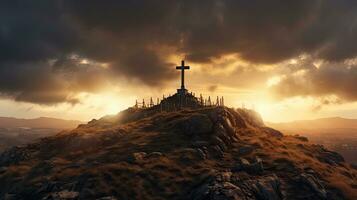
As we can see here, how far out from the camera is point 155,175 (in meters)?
74.5

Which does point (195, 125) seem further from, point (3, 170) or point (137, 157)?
point (3, 170)

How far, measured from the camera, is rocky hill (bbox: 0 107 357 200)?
7000 cm

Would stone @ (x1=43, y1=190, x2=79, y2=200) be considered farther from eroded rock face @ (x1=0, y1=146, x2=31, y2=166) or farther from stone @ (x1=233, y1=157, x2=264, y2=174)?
stone @ (x1=233, y1=157, x2=264, y2=174)

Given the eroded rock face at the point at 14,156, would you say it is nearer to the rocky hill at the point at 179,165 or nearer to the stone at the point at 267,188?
the rocky hill at the point at 179,165

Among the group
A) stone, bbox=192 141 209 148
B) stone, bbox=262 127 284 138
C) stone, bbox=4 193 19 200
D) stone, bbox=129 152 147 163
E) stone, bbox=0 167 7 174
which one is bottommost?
stone, bbox=4 193 19 200

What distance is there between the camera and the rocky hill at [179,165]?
230 ft

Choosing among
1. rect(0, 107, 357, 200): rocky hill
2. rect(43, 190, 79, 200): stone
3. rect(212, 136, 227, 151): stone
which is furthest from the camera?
rect(212, 136, 227, 151): stone

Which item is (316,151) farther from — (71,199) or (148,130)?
(71,199)

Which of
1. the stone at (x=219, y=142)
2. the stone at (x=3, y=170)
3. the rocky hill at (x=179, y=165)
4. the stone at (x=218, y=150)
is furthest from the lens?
the stone at (x=219, y=142)

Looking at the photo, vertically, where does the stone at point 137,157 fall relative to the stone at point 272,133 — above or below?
below

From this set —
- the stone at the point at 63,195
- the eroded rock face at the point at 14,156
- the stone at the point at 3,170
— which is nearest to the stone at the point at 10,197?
the stone at the point at 63,195

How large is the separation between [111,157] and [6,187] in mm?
20135

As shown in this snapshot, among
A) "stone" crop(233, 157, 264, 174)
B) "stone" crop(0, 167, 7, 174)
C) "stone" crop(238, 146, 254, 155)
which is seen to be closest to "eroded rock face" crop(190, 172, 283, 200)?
"stone" crop(233, 157, 264, 174)

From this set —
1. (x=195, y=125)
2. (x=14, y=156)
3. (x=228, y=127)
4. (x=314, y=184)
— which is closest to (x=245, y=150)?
(x=228, y=127)
